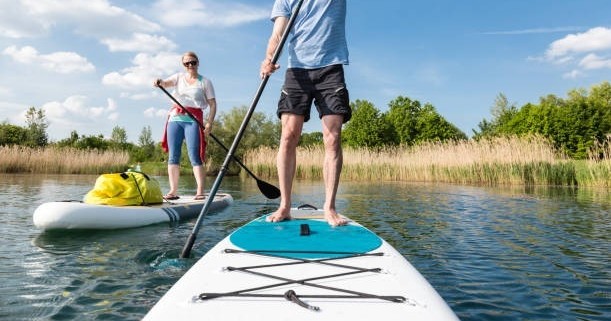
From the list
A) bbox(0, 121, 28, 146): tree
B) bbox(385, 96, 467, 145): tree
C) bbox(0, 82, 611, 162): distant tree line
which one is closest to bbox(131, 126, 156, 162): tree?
bbox(0, 82, 611, 162): distant tree line

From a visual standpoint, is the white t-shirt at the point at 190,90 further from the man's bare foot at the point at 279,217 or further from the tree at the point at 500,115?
the tree at the point at 500,115

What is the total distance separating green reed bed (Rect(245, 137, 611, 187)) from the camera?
48.6 ft

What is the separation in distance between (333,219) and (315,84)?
109cm

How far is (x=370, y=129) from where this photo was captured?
4303 centimetres

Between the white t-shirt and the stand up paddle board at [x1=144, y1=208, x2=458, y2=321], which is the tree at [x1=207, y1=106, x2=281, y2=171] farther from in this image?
the stand up paddle board at [x1=144, y1=208, x2=458, y2=321]

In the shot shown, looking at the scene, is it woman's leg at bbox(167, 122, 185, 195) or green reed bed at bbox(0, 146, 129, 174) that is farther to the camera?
green reed bed at bbox(0, 146, 129, 174)

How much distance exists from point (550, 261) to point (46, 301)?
3458 millimetres

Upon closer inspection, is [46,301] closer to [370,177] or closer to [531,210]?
[531,210]

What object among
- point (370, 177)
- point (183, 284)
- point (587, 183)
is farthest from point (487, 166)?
point (183, 284)

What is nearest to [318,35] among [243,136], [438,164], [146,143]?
[438,164]

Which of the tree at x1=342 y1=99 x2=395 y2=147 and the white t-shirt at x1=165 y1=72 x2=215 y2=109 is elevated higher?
the tree at x1=342 y1=99 x2=395 y2=147

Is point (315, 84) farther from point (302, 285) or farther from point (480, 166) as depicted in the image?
point (480, 166)

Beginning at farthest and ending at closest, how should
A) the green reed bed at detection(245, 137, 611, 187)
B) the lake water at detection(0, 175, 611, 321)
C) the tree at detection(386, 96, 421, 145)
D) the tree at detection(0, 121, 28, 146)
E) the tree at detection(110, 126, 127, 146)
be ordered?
the tree at detection(110, 126, 127, 146), the tree at detection(386, 96, 421, 145), the tree at detection(0, 121, 28, 146), the green reed bed at detection(245, 137, 611, 187), the lake water at detection(0, 175, 611, 321)

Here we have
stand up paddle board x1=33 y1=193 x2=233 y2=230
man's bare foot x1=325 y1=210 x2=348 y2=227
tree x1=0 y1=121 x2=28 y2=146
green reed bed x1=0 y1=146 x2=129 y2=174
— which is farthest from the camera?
tree x1=0 y1=121 x2=28 y2=146
